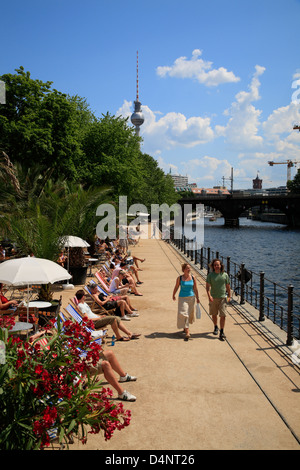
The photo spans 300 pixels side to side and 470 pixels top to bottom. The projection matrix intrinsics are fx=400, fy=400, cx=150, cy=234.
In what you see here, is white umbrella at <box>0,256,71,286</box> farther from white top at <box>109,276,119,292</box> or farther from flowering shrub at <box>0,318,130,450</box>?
white top at <box>109,276,119,292</box>

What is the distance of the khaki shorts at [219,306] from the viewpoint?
8180 millimetres

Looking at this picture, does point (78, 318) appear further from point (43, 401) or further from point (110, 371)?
point (43, 401)

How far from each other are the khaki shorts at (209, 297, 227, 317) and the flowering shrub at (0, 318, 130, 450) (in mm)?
4685

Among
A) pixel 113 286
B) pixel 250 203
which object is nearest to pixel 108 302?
pixel 113 286

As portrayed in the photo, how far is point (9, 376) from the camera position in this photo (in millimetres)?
3473

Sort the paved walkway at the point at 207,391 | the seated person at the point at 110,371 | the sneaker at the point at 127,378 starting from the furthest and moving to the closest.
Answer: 1. the sneaker at the point at 127,378
2. the seated person at the point at 110,371
3. the paved walkway at the point at 207,391

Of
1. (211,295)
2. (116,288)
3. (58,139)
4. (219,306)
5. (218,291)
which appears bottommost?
(116,288)

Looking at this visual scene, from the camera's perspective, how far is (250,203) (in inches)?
3991

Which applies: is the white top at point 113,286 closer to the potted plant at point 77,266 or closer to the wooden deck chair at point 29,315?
the wooden deck chair at point 29,315

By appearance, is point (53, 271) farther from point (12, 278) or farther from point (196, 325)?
point (196, 325)

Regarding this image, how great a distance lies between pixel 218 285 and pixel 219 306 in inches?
17.2

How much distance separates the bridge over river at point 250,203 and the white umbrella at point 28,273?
89.9 m

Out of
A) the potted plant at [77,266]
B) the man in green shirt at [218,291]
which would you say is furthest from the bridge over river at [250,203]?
the man in green shirt at [218,291]
